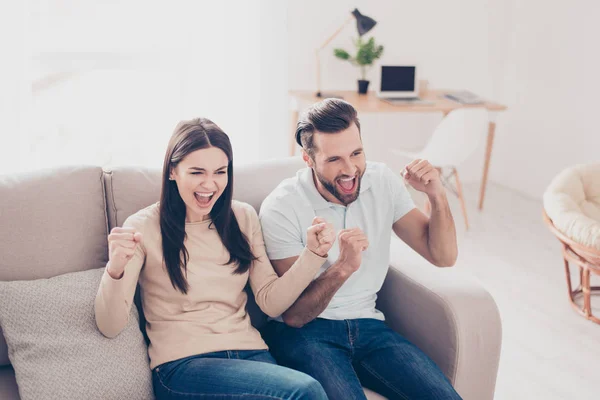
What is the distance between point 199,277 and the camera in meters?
1.57

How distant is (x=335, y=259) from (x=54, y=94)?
2311 mm

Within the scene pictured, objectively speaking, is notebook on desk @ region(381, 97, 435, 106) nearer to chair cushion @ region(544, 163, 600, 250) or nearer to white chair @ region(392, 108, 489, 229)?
white chair @ region(392, 108, 489, 229)

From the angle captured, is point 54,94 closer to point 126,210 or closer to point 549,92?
point 126,210

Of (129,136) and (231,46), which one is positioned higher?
(231,46)

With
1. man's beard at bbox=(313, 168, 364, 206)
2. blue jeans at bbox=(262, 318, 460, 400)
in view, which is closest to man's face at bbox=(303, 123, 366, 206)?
man's beard at bbox=(313, 168, 364, 206)

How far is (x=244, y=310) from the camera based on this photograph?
65.1 inches

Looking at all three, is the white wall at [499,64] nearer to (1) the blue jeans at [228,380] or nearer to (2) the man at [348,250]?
(2) the man at [348,250]

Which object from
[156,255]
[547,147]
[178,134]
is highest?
[178,134]

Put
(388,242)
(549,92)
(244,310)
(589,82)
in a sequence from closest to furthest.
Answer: (244,310)
(388,242)
(589,82)
(549,92)

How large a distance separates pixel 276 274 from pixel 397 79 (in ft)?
7.81

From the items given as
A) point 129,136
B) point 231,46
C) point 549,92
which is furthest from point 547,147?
point 129,136

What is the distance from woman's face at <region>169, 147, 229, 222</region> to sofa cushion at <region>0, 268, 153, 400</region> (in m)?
0.33

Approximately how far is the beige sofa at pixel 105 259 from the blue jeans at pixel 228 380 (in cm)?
27

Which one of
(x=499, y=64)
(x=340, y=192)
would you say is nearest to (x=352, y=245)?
(x=340, y=192)
